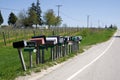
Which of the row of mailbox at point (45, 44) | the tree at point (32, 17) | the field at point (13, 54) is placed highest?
the tree at point (32, 17)

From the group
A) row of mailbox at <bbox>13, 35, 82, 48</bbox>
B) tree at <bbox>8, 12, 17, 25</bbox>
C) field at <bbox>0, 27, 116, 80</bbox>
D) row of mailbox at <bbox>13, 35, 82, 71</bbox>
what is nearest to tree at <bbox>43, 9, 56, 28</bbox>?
tree at <bbox>8, 12, 17, 25</bbox>

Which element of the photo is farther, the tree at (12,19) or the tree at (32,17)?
the tree at (12,19)

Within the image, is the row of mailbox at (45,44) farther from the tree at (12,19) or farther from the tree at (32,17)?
the tree at (12,19)

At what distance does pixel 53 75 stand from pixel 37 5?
4889 inches

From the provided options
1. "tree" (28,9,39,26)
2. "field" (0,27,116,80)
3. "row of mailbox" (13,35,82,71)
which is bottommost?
"field" (0,27,116,80)

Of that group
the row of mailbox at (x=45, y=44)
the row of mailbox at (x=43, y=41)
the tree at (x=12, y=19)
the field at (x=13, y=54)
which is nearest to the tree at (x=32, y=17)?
the tree at (x=12, y=19)

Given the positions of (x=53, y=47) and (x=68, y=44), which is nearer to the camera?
(x=53, y=47)

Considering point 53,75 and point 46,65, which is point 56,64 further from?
point 53,75

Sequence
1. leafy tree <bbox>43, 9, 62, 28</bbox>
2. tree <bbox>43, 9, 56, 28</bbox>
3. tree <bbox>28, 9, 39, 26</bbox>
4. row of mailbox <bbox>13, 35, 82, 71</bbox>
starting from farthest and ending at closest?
1. tree <bbox>43, 9, 56, 28</bbox>
2. leafy tree <bbox>43, 9, 62, 28</bbox>
3. tree <bbox>28, 9, 39, 26</bbox>
4. row of mailbox <bbox>13, 35, 82, 71</bbox>

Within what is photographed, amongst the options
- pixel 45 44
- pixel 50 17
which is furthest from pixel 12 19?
pixel 45 44

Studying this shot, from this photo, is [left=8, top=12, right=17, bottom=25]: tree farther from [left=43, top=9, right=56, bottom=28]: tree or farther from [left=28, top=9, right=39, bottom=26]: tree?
[left=28, top=9, right=39, bottom=26]: tree

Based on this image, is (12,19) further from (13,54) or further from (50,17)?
(13,54)

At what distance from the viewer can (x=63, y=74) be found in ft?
44.2

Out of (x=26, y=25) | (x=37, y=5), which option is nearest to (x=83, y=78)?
(x=26, y=25)
